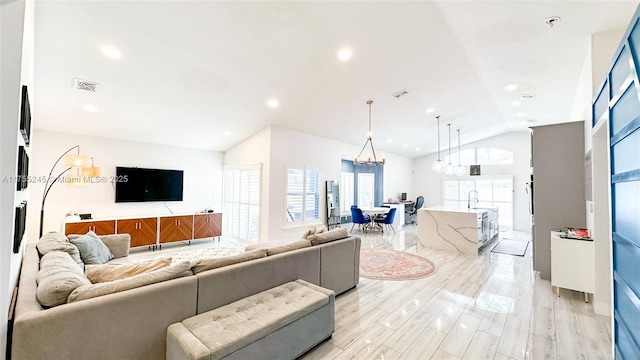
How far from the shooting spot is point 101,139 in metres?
5.57

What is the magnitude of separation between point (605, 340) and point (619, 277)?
118 centimetres

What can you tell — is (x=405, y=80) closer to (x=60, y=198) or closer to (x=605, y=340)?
(x=605, y=340)

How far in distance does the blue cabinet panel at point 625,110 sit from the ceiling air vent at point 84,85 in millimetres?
5439

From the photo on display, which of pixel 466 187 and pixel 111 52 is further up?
pixel 111 52

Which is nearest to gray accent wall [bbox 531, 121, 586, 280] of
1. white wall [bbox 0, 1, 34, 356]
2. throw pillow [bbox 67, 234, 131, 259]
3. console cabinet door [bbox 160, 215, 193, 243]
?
white wall [bbox 0, 1, 34, 356]

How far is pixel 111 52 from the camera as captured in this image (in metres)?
3.12

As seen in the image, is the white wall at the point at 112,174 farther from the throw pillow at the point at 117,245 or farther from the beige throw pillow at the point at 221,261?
the beige throw pillow at the point at 221,261

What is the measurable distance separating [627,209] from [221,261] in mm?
2938

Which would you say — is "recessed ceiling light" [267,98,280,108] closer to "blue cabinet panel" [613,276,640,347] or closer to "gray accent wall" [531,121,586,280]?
"gray accent wall" [531,121,586,280]

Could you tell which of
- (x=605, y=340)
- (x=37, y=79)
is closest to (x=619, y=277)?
(x=605, y=340)

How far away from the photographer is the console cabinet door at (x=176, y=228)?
5.87m

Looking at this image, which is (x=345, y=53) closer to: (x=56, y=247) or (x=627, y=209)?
(x=627, y=209)

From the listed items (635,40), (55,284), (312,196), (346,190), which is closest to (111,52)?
(55,284)

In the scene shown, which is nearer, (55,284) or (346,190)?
(55,284)
